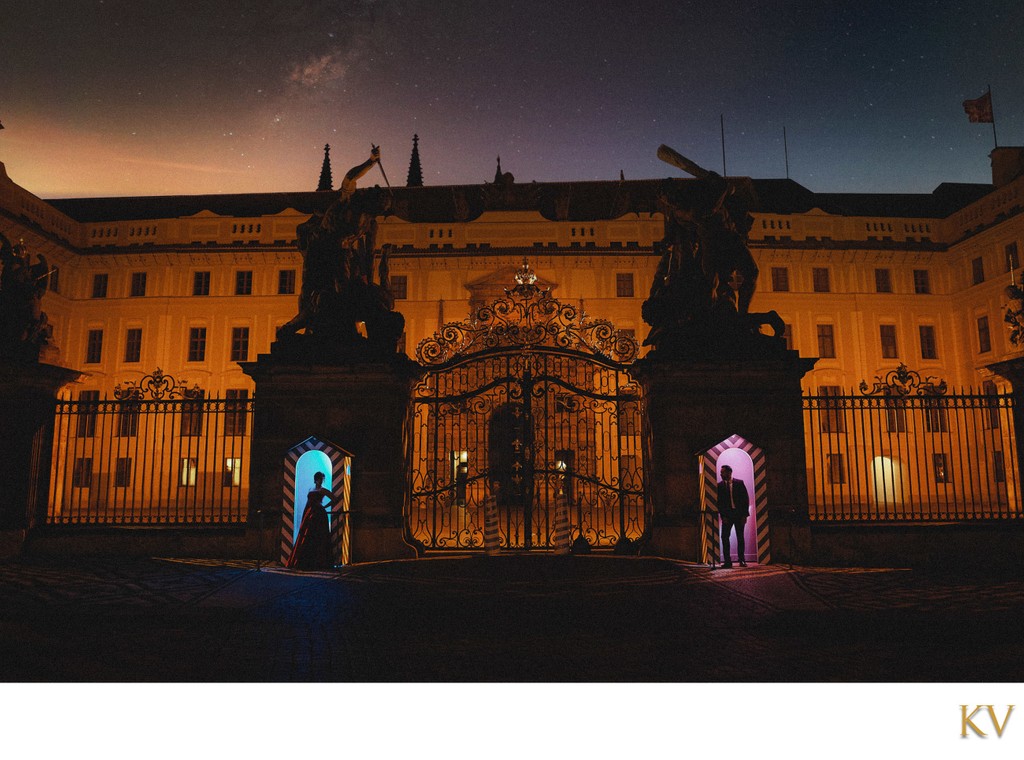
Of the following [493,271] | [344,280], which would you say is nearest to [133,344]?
[493,271]

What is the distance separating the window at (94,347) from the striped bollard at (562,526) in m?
35.1

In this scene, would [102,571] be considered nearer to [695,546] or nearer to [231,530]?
[231,530]

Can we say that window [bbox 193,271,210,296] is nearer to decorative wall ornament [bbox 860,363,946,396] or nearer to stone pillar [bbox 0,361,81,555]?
stone pillar [bbox 0,361,81,555]

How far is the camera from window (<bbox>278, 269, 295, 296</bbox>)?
39.8 meters

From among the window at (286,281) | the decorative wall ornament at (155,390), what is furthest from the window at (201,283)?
the decorative wall ornament at (155,390)

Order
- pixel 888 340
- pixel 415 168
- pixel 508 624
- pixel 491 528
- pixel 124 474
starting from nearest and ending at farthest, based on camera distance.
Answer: pixel 508 624 < pixel 491 528 < pixel 124 474 < pixel 888 340 < pixel 415 168

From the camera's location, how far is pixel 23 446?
12898 mm

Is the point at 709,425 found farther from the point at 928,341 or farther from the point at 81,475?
the point at 928,341

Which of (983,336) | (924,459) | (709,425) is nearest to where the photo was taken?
(709,425)

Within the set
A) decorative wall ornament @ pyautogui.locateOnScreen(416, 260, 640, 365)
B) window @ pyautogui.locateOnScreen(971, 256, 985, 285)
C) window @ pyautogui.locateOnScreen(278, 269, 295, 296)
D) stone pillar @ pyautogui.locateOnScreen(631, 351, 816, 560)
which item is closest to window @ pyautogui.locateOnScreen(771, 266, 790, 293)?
window @ pyautogui.locateOnScreen(971, 256, 985, 285)

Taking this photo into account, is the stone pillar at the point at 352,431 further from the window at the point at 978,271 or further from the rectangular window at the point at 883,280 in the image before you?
the window at the point at 978,271

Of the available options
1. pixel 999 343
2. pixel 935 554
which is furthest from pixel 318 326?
pixel 999 343

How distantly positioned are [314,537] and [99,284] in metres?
34.9

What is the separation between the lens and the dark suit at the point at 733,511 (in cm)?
1142
